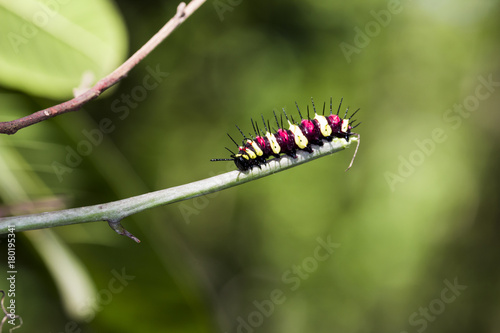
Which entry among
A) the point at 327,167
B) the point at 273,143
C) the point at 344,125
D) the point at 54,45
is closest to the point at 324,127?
the point at 344,125

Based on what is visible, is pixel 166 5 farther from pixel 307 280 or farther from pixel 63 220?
pixel 307 280

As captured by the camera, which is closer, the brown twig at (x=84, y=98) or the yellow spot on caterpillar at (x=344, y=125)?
the brown twig at (x=84, y=98)

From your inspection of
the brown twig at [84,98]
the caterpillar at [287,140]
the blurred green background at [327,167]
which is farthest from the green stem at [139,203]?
the blurred green background at [327,167]

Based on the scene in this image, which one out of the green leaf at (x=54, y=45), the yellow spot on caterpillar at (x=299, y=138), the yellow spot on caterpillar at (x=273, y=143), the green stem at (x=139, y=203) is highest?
the green leaf at (x=54, y=45)

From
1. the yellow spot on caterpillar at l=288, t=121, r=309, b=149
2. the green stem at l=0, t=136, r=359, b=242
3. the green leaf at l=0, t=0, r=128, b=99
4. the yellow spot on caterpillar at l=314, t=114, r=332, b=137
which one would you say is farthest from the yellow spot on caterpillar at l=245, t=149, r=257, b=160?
the green stem at l=0, t=136, r=359, b=242

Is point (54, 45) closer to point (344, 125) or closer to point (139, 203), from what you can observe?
point (139, 203)

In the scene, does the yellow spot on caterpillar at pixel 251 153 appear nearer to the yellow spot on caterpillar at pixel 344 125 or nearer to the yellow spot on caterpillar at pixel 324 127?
the yellow spot on caterpillar at pixel 324 127
